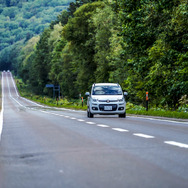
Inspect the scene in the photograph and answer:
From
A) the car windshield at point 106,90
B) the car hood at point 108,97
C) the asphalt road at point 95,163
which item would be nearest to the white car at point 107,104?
the car hood at point 108,97

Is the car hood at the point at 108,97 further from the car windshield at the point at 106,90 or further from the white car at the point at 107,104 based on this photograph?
the car windshield at the point at 106,90

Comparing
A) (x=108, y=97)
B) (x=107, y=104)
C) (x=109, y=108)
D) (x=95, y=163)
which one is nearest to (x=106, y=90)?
(x=108, y=97)

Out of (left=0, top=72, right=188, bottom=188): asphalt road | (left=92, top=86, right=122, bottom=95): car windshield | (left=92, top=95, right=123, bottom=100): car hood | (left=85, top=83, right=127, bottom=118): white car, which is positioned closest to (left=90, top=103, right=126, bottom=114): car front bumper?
(left=85, top=83, right=127, bottom=118): white car

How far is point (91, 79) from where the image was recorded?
64.4 metres

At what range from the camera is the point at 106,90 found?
1037 inches

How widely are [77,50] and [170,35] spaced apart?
3879cm

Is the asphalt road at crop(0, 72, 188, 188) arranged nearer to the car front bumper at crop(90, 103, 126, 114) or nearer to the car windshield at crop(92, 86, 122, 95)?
the car front bumper at crop(90, 103, 126, 114)

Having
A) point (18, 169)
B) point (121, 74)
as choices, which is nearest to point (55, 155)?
point (18, 169)

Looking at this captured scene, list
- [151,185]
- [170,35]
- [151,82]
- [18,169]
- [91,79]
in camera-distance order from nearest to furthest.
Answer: [151,185]
[18,169]
[170,35]
[151,82]
[91,79]

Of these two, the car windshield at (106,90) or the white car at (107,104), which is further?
the car windshield at (106,90)

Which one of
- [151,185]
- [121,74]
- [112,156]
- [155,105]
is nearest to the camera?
[151,185]

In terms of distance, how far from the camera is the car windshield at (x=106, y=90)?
26.1 m

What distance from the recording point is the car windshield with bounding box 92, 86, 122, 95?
2614 centimetres

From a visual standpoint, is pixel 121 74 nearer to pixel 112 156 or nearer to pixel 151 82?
pixel 151 82
